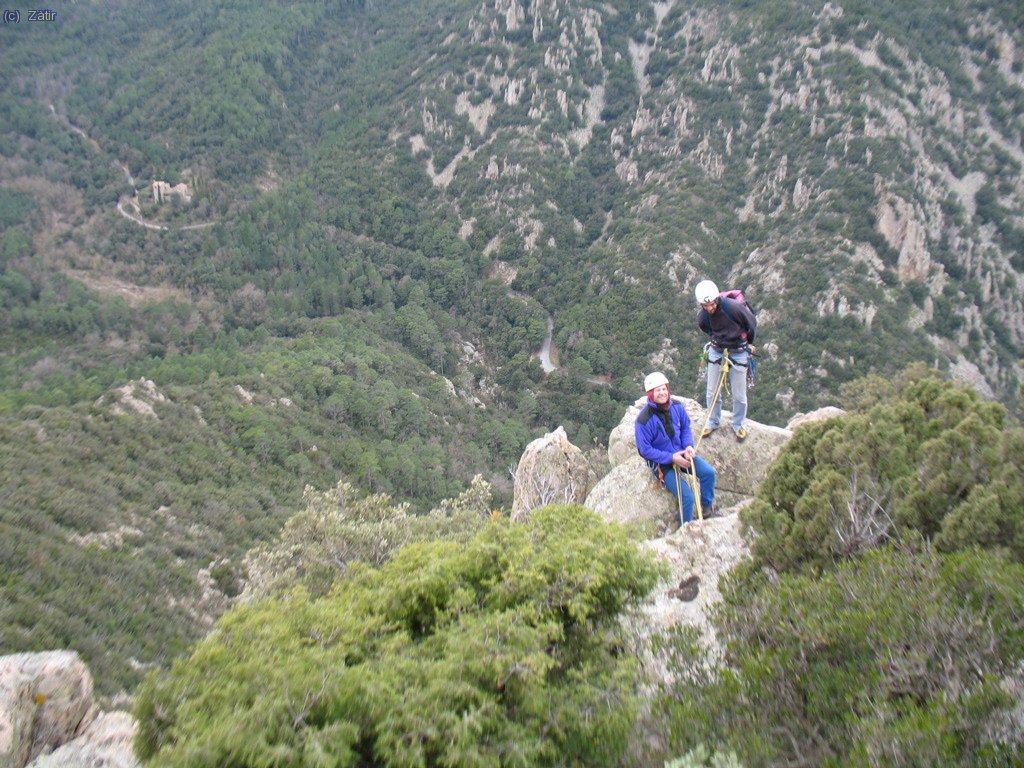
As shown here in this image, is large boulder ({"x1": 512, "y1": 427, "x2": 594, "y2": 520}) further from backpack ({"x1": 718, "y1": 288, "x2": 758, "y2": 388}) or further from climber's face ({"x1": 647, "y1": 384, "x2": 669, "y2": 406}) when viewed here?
backpack ({"x1": 718, "y1": 288, "x2": 758, "y2": 388})

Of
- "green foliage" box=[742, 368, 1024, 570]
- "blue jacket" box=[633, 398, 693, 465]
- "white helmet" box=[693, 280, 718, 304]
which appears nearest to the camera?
"green foliage" box=[742, 368, 1024, 570]

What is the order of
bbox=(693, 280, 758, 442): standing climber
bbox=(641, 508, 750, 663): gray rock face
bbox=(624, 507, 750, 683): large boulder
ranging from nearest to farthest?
1. bbox=(624, 507, 750, 683): large boulder
2. bbox=(641, 508, 750, 663): gray rock face
3. bbox=(693, 280, 758, 442): standing climber

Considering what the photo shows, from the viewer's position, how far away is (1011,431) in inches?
197

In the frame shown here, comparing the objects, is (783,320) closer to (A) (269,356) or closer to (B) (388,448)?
(B) (388,448)

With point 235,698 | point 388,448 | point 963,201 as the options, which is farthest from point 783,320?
point 235,698

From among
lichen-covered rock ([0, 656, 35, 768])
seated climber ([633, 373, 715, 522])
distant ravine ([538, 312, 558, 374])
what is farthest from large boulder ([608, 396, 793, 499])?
distant ravine ([538, 312, 558, 374])

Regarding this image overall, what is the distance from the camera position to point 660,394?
8062mm

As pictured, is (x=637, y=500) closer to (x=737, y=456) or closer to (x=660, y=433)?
(x=660, y=433)

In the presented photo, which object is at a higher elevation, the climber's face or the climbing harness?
the climber's face

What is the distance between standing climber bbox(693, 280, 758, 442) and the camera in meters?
8.77

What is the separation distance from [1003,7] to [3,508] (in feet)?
382

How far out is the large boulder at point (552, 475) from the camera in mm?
11836

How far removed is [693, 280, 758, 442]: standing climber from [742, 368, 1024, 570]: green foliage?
2440 mm

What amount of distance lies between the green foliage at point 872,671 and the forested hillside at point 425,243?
2267cm
